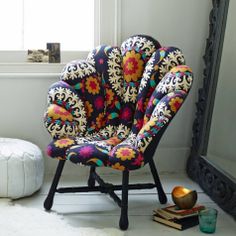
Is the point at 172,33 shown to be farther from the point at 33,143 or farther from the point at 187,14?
the point at 33,143

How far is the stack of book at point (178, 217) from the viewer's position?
2.41 m

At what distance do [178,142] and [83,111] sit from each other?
100 cm

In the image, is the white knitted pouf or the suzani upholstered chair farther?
the white knitted pouf

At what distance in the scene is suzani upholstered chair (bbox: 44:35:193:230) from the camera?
7.69 feet

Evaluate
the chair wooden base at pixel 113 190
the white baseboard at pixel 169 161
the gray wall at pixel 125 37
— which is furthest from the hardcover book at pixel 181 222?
the gray wall at pixel 125 37

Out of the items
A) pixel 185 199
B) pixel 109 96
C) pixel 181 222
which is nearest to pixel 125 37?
pixel 109 96

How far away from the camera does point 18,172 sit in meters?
2.71

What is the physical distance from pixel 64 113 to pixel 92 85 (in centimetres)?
33

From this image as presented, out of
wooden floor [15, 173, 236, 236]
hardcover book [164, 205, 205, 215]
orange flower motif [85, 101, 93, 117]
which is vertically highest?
orange flower motif [85, 101, 93, 117]

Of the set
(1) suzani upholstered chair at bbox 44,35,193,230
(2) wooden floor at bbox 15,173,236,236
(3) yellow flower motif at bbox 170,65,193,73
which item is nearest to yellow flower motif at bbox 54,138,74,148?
(1) suzani upholstered chair at bbox 44,35,193,230

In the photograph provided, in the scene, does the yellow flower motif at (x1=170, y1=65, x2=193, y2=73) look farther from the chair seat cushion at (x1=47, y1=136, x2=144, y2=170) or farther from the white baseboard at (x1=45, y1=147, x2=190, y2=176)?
the white baseboard at (x1=45, y1=147, x2=190, y2=176)

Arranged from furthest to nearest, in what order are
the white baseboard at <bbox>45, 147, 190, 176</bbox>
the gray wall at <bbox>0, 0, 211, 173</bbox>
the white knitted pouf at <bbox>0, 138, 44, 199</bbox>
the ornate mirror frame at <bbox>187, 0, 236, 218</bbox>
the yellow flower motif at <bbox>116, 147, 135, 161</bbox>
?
the white baseboard at <bbox>45, 147, 190, 176</bbox>, the gray wall at <bbox>0, 0, 211, 173</bbox>, the ornate mirror frame at <bbox>187, 0, 236, 218</bbox>, the white knitted pouf at <bbox>0, 138, 44, 199</bbox>, the yellow flower motif at <bbox>116, 147, 135, 161</bbox>

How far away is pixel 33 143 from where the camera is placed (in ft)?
10.7

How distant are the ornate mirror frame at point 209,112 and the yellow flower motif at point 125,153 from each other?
0.65 metres
